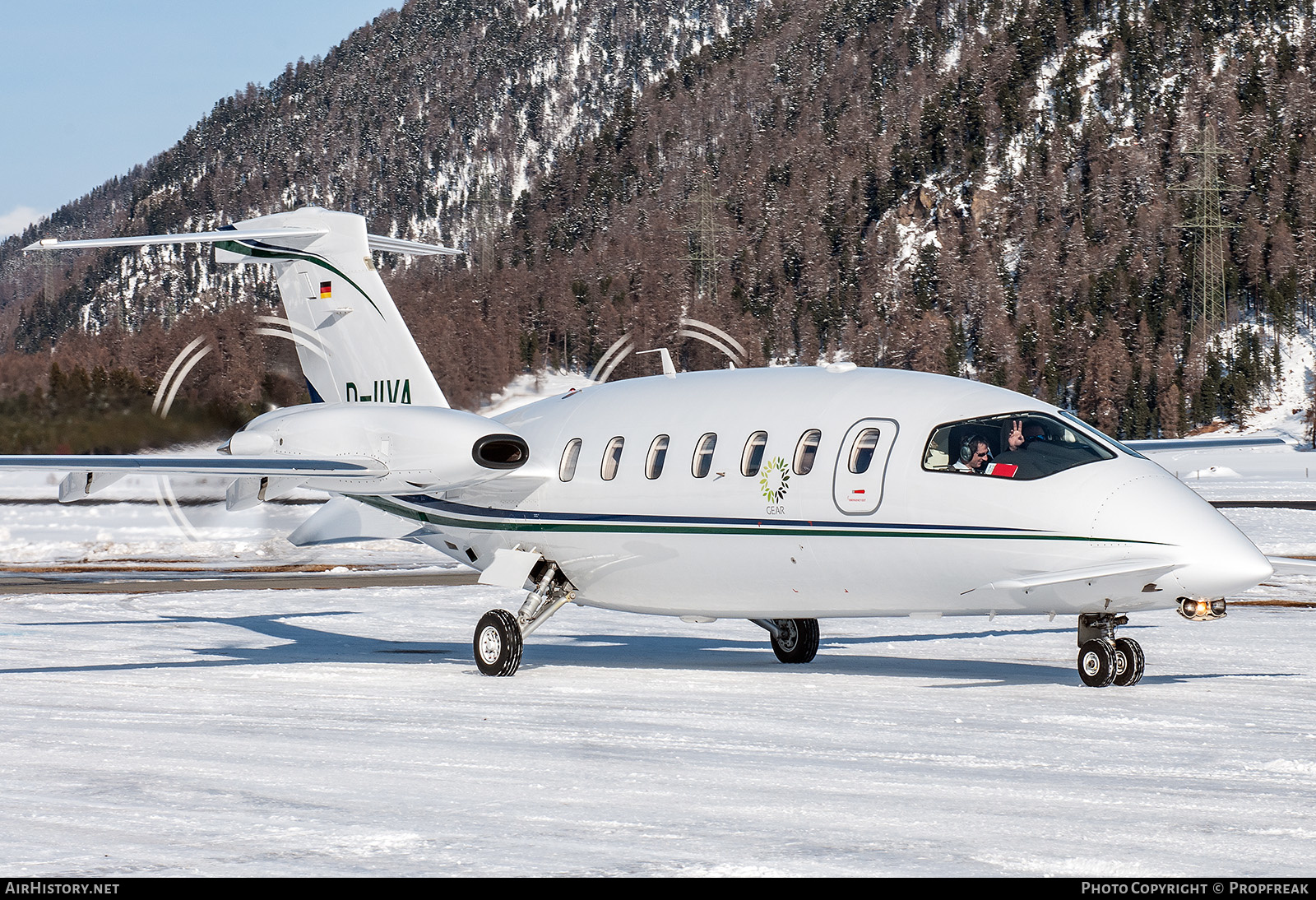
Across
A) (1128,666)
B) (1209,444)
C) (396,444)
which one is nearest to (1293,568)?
(1128,666)

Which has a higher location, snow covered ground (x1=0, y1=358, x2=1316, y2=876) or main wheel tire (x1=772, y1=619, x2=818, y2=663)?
main wheel tire (x1=772, y1=619, x2=818, y2=663)

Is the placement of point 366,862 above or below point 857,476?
below

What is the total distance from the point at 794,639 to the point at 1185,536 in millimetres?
6499

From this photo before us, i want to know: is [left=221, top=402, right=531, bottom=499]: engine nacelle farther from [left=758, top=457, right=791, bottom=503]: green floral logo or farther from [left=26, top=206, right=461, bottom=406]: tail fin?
[left=758, top=457, right=791, bottom=503]: green floral logo

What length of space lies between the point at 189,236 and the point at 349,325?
345 cm

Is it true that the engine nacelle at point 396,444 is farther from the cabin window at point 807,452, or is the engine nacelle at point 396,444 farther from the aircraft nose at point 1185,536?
the aircraft nose at point 1185,536

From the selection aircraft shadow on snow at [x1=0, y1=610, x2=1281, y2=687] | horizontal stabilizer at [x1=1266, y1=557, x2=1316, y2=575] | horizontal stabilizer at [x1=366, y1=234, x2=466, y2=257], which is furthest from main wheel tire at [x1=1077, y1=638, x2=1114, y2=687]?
horizontal stabilizer at [x1=366, y1=234, x2=466, y2=257]

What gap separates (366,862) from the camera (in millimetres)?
7688

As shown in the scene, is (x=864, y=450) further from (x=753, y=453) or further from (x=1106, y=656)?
(x=1106, y=656)

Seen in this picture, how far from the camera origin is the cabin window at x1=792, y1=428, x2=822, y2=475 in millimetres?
16047

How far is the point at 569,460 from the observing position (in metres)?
18.8

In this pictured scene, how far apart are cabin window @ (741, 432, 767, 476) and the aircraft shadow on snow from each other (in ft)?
9.70
